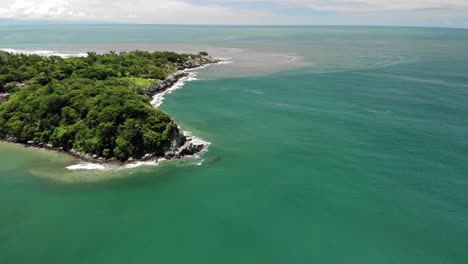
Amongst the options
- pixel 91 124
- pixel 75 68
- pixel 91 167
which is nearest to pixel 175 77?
pixel 75 68

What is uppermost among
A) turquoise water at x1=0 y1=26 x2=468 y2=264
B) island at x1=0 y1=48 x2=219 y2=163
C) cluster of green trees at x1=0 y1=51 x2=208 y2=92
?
cluster of green trees at x1=0 y1=51 x2=208 y2=92

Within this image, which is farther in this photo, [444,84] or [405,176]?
[444,84]

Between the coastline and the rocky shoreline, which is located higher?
the rocky shoreline

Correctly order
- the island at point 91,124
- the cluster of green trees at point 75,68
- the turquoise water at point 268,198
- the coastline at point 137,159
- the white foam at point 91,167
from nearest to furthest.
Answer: the turquoise water at point 268,198
the white foam at point 91,167
the coastline at point 137,159
the island at point 91,124
the cluster of green trees at point 75,68

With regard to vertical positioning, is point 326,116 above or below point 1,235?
above

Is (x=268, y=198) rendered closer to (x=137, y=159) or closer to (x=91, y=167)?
(x=137, y=159)

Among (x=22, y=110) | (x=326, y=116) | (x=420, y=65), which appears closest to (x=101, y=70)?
(x=22, y=110)

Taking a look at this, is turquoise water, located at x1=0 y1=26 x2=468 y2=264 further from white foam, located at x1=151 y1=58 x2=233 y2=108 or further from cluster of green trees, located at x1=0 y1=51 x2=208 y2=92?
cluster of green trees, located at x1=0 y1=51 x2=208 y2=92

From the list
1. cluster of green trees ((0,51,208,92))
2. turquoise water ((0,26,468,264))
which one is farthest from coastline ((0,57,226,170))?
cluster of green trees ((0,51,208,92))

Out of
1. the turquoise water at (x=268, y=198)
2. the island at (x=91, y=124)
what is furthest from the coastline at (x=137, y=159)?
the turquoise water at (x=268, y=198)

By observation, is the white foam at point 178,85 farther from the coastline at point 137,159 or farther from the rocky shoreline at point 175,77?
the coastline at point 137,159

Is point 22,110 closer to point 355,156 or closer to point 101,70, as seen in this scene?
point 101,70
